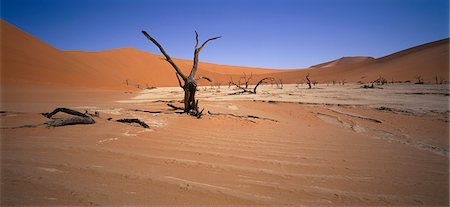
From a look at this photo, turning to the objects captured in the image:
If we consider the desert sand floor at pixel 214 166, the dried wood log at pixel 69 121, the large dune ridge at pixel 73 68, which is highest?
the large dune ridge at pixel 73 68

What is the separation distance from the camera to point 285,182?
1.92m

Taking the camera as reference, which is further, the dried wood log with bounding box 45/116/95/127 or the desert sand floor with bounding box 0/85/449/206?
the dried wood log with bounding box 45/116/95/127

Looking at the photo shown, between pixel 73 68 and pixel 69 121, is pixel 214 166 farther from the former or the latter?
pixel 73 68

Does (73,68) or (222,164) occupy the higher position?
(73,68)

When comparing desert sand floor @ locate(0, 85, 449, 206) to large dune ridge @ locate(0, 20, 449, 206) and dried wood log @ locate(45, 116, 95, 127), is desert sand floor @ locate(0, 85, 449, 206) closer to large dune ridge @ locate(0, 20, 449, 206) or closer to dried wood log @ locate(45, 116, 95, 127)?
large dune ridge @ locate(0, 20, 449, 206)

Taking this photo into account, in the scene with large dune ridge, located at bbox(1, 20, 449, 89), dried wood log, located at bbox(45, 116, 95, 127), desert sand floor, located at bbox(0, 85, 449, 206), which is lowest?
desert sand floor, located at bbox(0, 85, 449, 206)

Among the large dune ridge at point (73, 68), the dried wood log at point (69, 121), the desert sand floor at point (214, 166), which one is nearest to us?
the desert sand floor at point (214, 166)

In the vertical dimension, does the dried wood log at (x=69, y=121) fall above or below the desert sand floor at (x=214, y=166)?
above

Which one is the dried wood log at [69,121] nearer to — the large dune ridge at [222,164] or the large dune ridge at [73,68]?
the large dune ridge at [222,164]

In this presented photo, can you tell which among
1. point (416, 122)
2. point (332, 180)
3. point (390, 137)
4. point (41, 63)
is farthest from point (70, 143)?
point (41, 63)

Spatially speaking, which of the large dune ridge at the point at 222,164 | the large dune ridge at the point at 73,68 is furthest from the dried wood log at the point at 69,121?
the large dune ridge at the point at 73,68

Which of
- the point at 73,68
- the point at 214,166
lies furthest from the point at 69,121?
the point at 73,68

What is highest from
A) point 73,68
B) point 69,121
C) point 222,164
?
point 73,68

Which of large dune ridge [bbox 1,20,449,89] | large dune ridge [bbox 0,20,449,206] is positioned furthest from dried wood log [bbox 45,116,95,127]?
large dune ridge [bbox 1,20,449,89]
